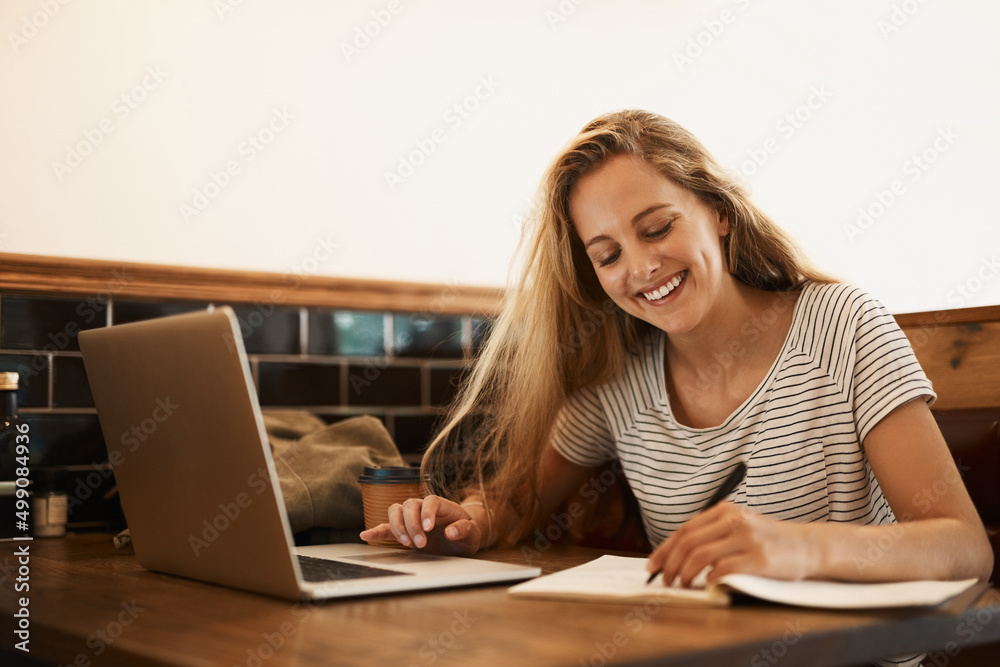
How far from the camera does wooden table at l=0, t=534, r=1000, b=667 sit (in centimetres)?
68

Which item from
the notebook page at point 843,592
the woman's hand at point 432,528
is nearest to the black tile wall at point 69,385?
the woman's hand at point 432,528

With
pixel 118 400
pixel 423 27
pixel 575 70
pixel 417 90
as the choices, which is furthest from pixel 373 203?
pixel 118 400

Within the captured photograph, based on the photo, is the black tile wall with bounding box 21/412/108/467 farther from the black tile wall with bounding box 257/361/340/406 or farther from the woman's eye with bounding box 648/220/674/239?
the woman's eye with bounding box 648/220/674/239

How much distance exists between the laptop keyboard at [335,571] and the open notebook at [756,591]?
166 millimetres

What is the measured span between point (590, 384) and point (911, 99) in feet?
4.38

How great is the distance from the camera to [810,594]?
2.69 feet

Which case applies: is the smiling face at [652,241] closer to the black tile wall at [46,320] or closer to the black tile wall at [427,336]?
the black tile wall at [427,336]

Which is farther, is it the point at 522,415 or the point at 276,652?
the point at 522,415

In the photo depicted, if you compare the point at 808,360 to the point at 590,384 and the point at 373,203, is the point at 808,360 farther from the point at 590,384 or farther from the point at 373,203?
the point at 373,203

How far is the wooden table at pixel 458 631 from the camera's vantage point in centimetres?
68

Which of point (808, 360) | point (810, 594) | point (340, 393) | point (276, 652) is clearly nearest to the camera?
point (276, 652)

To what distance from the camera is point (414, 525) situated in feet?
4.02

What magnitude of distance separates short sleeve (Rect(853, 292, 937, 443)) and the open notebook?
0.95 ft

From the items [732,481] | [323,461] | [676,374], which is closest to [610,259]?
[676,374]
